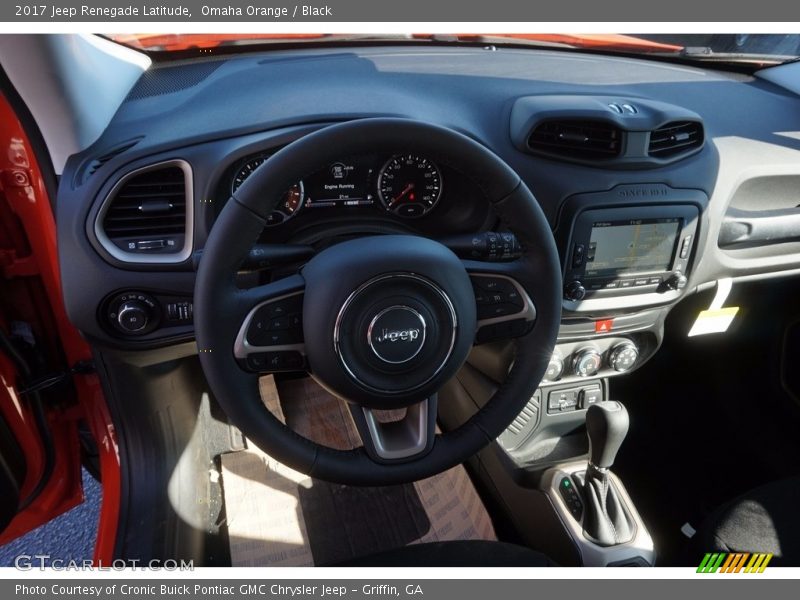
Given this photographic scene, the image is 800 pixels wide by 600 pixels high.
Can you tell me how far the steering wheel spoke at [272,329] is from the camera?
43.4 inches

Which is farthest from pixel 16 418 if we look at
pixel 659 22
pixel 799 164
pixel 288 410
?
pixel 799 164

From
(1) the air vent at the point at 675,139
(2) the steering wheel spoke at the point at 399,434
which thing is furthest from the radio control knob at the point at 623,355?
(2) the steering wheel spoke at the point at 399,434

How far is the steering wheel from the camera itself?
104 centimetres

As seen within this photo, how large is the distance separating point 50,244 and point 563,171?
1270 mm

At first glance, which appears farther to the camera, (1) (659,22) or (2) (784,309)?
(2) (784,309)

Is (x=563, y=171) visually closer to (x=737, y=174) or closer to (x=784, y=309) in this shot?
(x=737, y=174)

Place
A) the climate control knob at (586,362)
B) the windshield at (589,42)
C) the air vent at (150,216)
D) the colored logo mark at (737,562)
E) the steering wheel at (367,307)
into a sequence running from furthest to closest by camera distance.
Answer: the climate control knob at (586,362) → the windshield at (589,42) → the colored logo mark at (737,562) → the air vent at (150,216) → the steering wheel at (367,307)

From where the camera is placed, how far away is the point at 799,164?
185 centimetres

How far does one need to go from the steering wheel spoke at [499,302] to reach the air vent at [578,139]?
1.68 ft

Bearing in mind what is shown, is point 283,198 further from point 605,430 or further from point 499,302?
point 605,430

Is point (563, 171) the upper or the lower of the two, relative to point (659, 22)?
lower

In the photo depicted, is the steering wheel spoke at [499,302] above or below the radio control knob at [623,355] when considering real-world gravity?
above

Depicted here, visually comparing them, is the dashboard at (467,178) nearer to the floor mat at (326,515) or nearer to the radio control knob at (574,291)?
the radio control knob at (574,291)

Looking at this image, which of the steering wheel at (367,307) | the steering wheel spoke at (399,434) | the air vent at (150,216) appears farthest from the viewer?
the air vent at (150,216)
